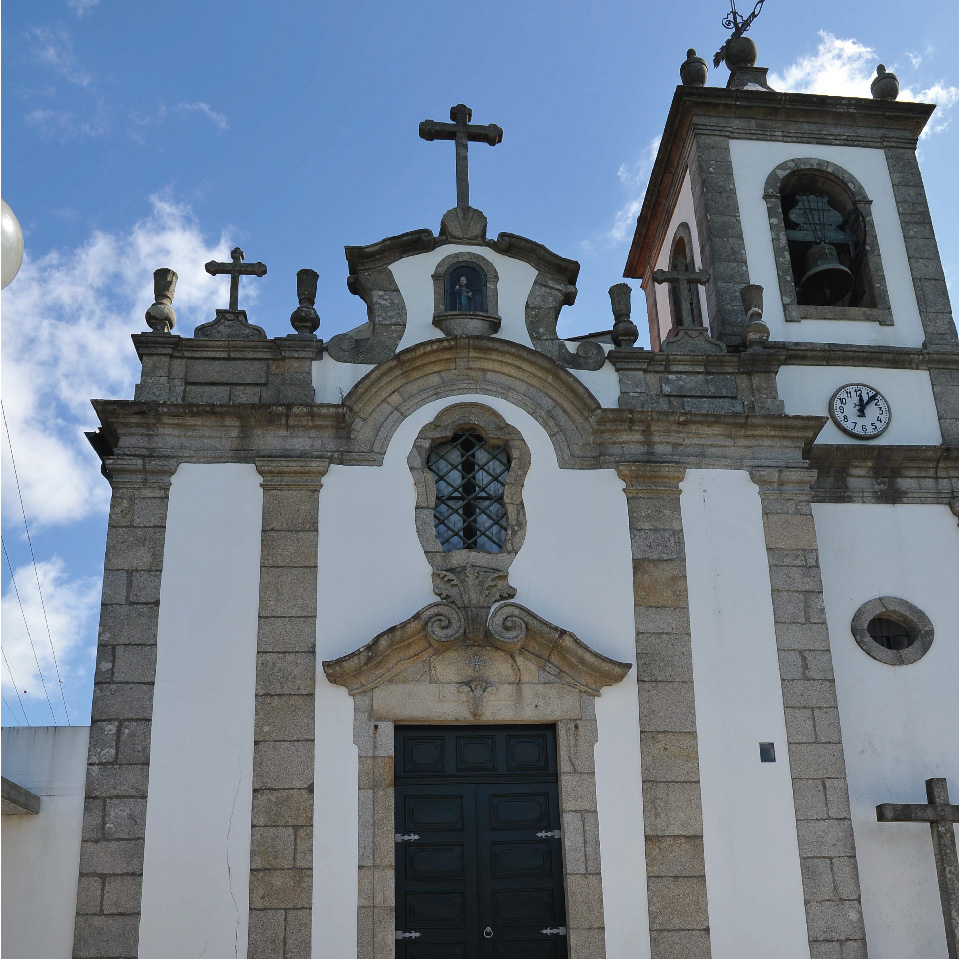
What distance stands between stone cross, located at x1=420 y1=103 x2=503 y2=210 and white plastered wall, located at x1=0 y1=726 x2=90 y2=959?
5.84m

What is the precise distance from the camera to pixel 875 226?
12086 mm

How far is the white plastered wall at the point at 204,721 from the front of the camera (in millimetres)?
7898

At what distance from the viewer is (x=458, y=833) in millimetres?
8383

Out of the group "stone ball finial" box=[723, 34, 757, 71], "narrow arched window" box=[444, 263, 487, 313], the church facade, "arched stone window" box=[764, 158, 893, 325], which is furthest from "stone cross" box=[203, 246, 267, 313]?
"stone ball finial" box=[723, 34, 757, 71]

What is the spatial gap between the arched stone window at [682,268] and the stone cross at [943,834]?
4.95 metres

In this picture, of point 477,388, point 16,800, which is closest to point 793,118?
point 477,388

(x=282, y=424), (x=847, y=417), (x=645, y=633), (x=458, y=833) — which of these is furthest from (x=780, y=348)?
(x=458, y=833)

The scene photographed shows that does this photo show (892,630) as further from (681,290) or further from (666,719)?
(681,290)

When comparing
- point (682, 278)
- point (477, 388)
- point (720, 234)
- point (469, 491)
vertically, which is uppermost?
point (720, 234)

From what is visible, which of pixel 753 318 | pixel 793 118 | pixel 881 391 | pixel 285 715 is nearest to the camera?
pixel 285 715

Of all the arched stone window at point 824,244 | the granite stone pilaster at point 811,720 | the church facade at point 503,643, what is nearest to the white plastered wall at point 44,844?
the church facade at point 503,643

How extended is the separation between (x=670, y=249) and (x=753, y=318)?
304 cm

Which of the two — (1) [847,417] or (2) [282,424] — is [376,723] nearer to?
(2) [282,424]

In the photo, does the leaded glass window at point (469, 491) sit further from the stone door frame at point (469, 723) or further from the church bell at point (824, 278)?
the church bell at point (824, 278)
